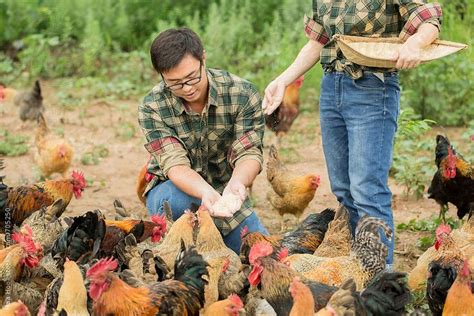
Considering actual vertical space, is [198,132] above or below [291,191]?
above

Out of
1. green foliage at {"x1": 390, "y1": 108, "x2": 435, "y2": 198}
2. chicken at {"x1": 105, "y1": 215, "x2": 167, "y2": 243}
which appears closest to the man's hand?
chicken at {"x1": 105, "y1": 215, "x2": 167, "y2": 243}

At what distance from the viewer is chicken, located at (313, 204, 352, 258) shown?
18.5 feet

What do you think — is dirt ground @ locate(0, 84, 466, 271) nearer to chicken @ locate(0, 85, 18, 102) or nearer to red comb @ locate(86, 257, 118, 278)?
Result: chicken @ locate(0, 85, 18, 102)

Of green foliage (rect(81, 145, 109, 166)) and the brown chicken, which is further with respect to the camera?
green foliage (rect(81, 145, 109, 166))

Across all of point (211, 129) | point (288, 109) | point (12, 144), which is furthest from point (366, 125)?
point (12, 144)

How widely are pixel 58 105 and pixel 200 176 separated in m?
6.09

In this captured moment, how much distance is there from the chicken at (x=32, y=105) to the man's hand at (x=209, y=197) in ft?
18.3

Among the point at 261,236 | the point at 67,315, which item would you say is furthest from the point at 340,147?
the point at 67,315

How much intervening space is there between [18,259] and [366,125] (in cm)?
224

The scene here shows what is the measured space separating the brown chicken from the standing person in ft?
6.59

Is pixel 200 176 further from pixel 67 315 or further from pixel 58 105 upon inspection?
pixel 58 105

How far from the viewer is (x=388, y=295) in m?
4.48

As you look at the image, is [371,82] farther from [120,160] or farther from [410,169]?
[120,160]

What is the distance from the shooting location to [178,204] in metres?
5.95
